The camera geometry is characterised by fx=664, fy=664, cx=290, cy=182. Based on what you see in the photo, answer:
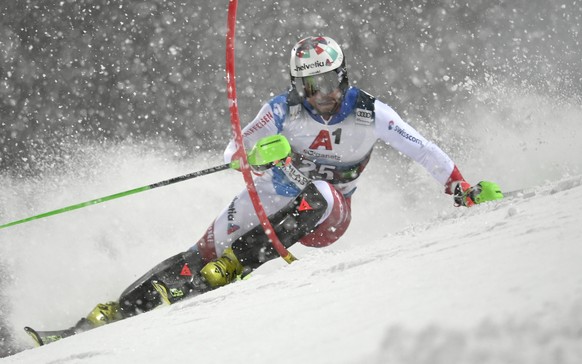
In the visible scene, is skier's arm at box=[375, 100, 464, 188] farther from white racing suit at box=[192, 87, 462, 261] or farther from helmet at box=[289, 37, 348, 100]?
helmet at box=[289, 37, 348, 100]

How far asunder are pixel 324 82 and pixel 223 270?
1362 mm

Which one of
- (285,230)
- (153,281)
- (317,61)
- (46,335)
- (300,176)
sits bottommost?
(46,335)

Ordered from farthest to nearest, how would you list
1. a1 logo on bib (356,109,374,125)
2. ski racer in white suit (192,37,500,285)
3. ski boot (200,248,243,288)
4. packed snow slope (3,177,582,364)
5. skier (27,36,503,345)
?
a1 logo on bib (356,109,374,125) < ski racer in white suit (192,37,500,285) < skier (27,36,503,345) < ski boot (200,248,243,288) < packed snow slope (3,177,582,364)

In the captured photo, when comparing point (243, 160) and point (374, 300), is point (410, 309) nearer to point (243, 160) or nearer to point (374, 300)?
point (374, 300)

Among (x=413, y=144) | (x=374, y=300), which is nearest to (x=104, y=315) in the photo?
(x=413, y=144)

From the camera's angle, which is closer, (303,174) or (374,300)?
(374,300)

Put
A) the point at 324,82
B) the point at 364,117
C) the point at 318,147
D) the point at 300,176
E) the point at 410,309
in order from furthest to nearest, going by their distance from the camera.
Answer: the point at 300,176
the point at 318,147
the point at 364,117
the point at 324,82
the point at 410,309

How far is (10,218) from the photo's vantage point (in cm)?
901

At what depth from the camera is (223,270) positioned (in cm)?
399

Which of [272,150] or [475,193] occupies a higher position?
[272,150]

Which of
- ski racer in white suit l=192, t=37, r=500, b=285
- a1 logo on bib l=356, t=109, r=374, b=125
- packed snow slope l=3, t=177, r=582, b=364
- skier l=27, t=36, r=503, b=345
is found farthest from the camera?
a1 logo on bib l=356, t=109, r=374, b=125

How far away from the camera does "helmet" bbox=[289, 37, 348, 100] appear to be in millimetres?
4254

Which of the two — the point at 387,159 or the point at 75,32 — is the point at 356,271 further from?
the point at 75,32

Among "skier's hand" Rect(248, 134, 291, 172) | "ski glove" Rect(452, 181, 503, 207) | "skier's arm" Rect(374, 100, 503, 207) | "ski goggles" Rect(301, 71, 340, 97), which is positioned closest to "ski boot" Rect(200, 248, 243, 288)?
"skier's hand" Rect(248, 134, 291, 172)
